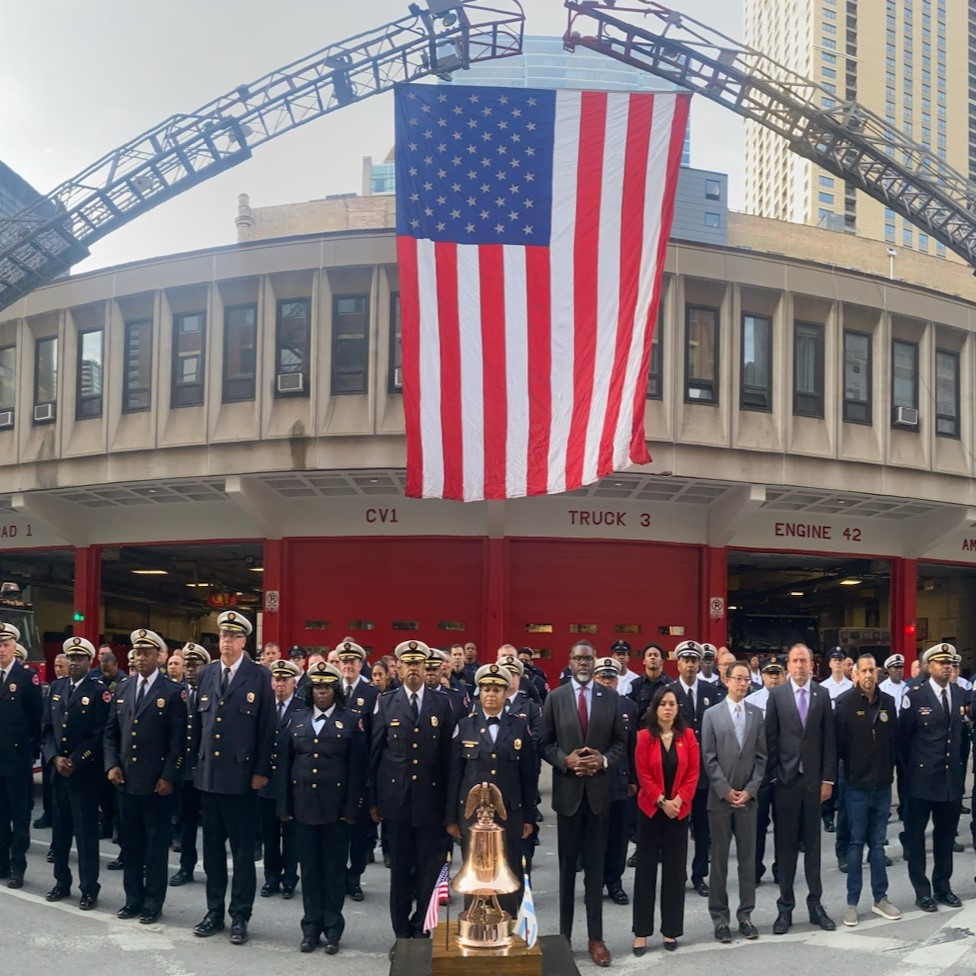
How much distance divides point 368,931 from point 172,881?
2.47 meters

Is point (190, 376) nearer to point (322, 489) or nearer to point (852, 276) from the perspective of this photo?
point (322, 489)

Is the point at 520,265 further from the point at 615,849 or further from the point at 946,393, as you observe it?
the point at 946,393

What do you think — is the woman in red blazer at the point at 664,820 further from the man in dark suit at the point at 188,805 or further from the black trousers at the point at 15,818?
the black trousers at the point at 15,818

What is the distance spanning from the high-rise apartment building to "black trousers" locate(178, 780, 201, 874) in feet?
459

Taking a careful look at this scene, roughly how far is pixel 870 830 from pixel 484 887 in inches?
215

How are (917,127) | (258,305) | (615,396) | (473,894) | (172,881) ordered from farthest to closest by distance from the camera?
1. (917,127)
2. (258,305)
3. (615,396)
4. (172,881)
5. (473,894)

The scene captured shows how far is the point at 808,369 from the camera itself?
23.1 metres

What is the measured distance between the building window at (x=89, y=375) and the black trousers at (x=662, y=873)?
18371 mm

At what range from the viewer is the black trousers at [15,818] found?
10016 mm

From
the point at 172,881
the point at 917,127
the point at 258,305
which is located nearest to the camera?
the point at 172,881

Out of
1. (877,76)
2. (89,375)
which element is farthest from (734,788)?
(877,76)

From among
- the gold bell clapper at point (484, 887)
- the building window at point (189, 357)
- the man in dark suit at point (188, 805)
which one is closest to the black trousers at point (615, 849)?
the man in dark suit at point (188, 805)

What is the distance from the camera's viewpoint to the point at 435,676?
350 inches

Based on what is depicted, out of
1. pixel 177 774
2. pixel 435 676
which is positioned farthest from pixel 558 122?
pixel 177 774
